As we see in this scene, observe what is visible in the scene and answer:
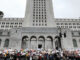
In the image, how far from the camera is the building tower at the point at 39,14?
5225 cm

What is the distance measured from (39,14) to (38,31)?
16930 millimetres

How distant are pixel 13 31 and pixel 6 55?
27808 millimetres

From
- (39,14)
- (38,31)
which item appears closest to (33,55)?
(38,31)

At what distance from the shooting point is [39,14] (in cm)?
5522

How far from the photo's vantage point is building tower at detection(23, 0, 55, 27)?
5225 cm

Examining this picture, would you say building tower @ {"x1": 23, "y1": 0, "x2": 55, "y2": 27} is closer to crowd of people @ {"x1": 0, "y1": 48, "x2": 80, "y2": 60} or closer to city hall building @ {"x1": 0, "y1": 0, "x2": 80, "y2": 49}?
city hall building @ {"x1": 0, "y1": 0, "x2": 80, "y2": 49}

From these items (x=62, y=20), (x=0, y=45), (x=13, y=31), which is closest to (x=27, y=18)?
(x=13, y=31)

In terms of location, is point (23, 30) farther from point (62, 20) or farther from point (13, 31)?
point (62, 20)

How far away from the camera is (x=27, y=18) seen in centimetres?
5309

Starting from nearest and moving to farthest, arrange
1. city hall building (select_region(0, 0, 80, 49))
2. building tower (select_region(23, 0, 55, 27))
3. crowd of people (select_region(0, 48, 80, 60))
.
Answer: crowd of people (select_region(0, 48, 80, 60)) → city hall building (select_region(0, 0, 80, 49)) → building tower (select_region(23, 0, 55, 27))

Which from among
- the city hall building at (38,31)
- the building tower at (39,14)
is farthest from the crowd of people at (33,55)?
the building tower at (39,14)

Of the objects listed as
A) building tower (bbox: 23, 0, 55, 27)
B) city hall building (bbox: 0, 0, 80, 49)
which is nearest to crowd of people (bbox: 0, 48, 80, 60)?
city hall building (bbox: 0, 0, 80, 49)

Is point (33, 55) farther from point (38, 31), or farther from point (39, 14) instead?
point (39, 14)

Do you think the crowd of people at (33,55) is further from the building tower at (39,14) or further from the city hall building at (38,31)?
the building tower at (39,14)
